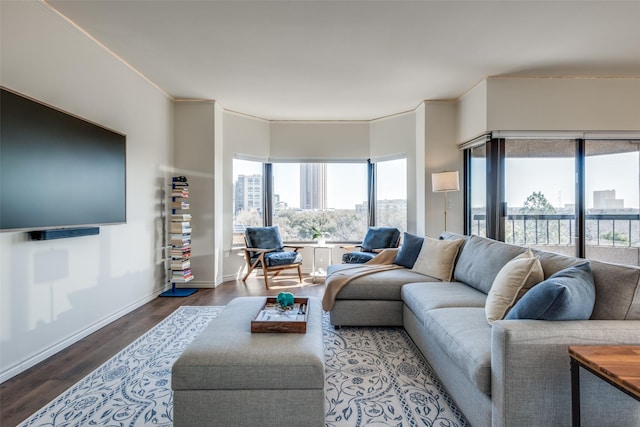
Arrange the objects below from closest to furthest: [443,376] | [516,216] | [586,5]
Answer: [443,376] → [586,5] → [516,216]

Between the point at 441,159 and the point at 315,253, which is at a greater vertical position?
the point at 441,159

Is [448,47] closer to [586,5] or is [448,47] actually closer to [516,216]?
[586,5]

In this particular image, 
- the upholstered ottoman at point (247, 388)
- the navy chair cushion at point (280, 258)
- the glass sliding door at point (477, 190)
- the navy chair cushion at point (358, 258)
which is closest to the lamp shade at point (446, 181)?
the glass sliding door at point (477, 190)

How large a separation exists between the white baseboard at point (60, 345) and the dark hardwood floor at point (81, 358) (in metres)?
0.03

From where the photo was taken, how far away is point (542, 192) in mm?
3939

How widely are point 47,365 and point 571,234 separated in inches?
224

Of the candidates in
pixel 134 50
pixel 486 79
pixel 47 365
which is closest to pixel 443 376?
pixel 47 365

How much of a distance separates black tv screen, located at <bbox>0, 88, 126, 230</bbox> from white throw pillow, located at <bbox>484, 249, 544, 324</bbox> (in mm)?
3135

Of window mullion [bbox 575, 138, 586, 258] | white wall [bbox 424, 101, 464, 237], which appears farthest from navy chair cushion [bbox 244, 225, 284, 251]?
window mullion [bbox 575, 138, 586, 258]

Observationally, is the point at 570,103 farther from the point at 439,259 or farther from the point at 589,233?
the point at 439,259

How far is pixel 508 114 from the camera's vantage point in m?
3.76

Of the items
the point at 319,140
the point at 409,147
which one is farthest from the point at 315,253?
the point at 409,147

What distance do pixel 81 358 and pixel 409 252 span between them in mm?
3195

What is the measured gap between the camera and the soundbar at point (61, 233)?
2.23 meters
